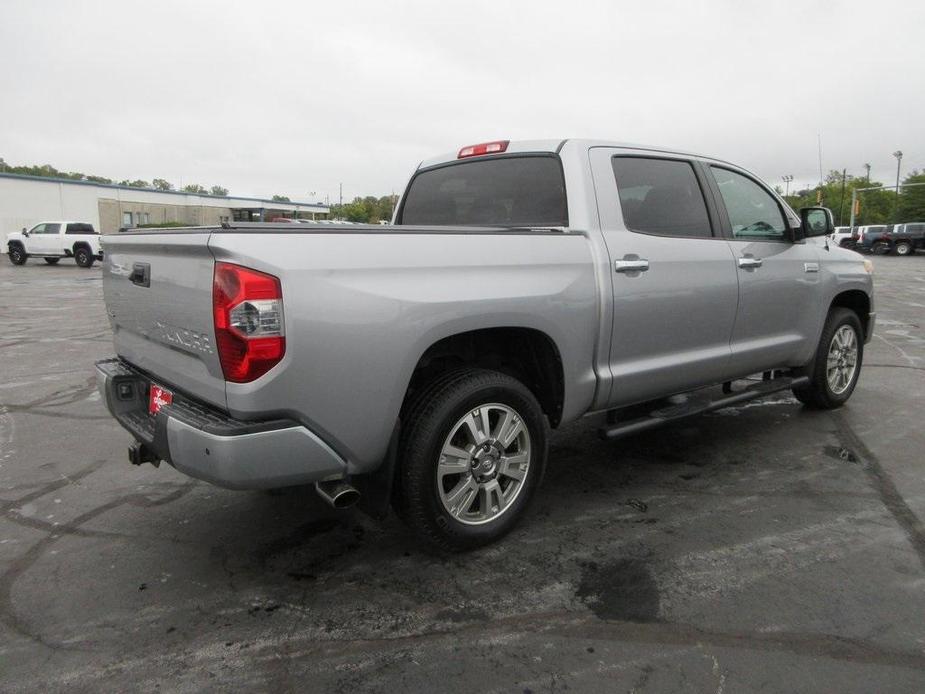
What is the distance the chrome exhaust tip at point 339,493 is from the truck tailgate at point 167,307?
52 centimetres

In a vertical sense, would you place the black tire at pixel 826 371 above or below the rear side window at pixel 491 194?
below

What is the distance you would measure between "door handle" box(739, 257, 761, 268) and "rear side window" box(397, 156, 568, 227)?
133cm

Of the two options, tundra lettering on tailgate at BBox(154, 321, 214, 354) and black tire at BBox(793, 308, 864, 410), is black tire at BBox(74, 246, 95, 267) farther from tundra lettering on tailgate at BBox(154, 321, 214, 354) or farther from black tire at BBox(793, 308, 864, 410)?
black tire at BBox(793, 308, 864, 410)

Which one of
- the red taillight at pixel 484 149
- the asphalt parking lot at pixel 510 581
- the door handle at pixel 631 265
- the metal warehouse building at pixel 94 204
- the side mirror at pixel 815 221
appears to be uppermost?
the metal warehouse building at pixel 94 204

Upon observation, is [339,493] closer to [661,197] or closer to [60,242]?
[661,197]

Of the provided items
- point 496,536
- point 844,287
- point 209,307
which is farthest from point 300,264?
point 844,287

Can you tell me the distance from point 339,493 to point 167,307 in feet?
3.38

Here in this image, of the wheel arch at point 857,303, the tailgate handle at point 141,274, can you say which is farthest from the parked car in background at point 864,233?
the tailgate handle at point 141,274

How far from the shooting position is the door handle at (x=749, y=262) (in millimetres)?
4221

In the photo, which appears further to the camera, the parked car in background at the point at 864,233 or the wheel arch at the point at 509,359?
the parked car in background at the point at 864,233

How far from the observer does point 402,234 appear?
9.05 feet

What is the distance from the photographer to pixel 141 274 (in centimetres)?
298

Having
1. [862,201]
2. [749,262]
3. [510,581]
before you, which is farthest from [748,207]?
[862,201]

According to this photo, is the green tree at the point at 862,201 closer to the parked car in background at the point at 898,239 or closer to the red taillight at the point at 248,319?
the parked car in background at the point at 898,239
